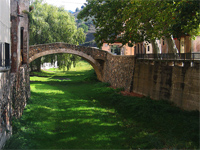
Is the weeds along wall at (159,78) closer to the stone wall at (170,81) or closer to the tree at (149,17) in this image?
the stone wall at (170,81)

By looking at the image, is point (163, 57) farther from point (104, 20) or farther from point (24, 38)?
point (24, 38)

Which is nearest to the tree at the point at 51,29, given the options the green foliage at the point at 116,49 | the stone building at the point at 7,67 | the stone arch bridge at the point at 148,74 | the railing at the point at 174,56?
the stone arch bridge at the point at 148,74

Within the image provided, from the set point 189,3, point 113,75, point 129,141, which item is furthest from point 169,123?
point 113,75

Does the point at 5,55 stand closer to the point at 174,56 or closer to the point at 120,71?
the point at 174,56

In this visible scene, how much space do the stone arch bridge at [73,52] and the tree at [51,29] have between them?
174 inches

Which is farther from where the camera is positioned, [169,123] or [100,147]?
[169,123]

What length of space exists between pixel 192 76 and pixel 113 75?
1356cm

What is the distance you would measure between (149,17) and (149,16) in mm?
747

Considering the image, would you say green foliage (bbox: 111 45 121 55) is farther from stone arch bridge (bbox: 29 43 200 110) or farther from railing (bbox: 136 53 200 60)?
railing (bbox: 136 53 200 60)

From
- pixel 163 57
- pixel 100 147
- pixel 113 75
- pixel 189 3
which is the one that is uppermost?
pixel 189 3

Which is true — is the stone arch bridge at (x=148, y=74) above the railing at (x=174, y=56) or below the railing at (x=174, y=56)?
below

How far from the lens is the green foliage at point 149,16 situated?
40.7 ft

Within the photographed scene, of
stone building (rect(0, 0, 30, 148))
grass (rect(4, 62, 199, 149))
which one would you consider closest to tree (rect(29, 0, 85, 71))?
grass (rect(4, 62, 199, 149))

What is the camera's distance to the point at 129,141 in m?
10.7
